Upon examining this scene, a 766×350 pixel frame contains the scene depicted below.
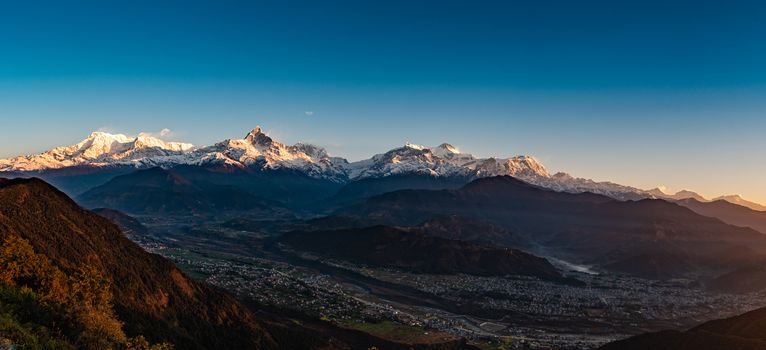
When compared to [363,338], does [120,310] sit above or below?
above

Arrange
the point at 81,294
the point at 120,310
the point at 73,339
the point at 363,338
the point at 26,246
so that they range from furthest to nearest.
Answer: the point at 363,338 → the point at 120,310 → the point at 26,246 → the point at 81,294 → the point at 73,339

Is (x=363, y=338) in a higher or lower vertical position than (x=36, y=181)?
lower

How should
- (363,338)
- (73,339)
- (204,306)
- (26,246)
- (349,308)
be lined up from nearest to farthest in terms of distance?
1. (73,339)
2. (26,246)
3. (204,306)
4. (363,338)
5. (349,308)

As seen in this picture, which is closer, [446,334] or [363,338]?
[363,338]

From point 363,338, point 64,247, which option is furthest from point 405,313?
point 64,247

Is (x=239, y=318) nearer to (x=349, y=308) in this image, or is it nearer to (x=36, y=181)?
(x=36, y=181)

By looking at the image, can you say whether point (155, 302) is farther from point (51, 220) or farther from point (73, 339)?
point (73, 339)

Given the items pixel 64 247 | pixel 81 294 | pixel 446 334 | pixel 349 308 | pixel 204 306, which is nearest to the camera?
pixel 81 294

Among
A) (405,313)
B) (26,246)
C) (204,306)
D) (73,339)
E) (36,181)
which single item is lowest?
(405,313)

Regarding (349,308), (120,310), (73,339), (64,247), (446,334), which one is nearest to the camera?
(73,339)

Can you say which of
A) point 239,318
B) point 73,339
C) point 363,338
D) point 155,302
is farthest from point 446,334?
point 73,339
